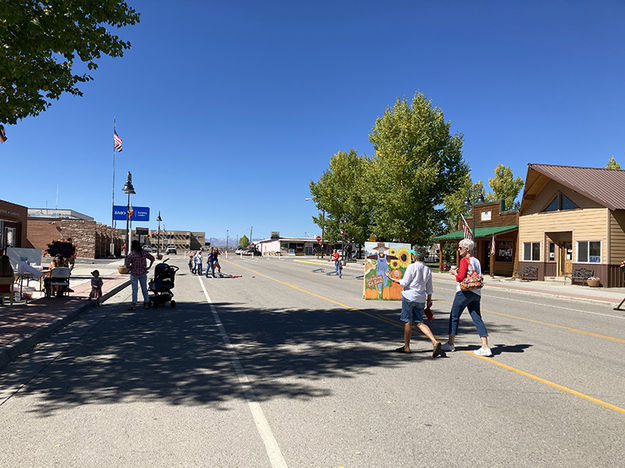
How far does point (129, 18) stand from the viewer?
10.1 m

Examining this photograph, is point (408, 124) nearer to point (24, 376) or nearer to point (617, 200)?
point (617, 200)

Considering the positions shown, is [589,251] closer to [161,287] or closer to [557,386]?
[557,386]

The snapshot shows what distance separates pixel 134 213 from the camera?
47.0 m

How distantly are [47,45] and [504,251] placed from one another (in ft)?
103

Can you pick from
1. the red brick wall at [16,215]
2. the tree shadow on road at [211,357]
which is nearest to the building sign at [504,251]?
the tree shadow on road at [211,357]

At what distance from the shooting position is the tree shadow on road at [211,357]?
523 centimetres

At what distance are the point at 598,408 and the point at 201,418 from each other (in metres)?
4.17

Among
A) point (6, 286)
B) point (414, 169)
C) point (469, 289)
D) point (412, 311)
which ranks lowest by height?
point (6, 286)

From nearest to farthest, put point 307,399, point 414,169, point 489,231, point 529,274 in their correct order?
point 307,399 < point 529,274 < point 489,231 < point 414,169

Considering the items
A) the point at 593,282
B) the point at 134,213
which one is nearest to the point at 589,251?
the point at 593,282

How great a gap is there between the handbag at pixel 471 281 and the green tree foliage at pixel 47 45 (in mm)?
8648

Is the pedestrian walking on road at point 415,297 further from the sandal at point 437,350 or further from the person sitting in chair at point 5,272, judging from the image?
the person sitting in chair at point 5,272

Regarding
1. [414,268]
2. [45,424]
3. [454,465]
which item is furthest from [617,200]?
[45,424]

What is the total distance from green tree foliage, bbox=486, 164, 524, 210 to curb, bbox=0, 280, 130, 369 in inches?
1993
